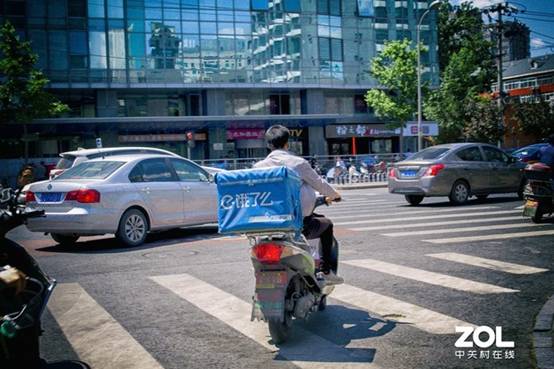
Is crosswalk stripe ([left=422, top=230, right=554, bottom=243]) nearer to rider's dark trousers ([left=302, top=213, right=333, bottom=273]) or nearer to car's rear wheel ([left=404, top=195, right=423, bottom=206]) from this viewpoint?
rider's dark trousers ([left=302, top=213, right=333, bottom=273])

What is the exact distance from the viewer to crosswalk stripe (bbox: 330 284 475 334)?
5.42 meters

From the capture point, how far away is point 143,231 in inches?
430

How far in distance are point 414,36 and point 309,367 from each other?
50.7 m

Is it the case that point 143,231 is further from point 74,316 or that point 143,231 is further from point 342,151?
point 342,151

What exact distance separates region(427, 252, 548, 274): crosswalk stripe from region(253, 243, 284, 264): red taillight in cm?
396

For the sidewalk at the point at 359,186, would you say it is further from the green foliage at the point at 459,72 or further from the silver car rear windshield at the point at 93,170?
the silver car rear windshield at the point at 93,170

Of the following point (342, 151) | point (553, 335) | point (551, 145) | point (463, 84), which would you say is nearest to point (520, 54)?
point (463, 84)

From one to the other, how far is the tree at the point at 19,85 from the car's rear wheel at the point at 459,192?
26175 millimetres

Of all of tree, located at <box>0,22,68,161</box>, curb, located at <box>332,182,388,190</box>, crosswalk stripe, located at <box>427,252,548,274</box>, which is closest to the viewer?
crosswalk stripe, located at <box>427,252,548,274</box>

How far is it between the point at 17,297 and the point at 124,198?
6767 millimetres

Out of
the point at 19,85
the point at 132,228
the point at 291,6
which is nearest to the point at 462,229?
the point at 132,228

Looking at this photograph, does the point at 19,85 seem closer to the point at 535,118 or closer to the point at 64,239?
the point at 64,239

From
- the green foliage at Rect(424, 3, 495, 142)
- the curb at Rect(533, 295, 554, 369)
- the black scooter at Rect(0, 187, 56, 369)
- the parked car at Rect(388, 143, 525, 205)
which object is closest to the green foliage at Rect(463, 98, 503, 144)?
the green foliage at Rect(424, 3, 495, 142)

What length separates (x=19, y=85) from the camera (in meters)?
35.5
